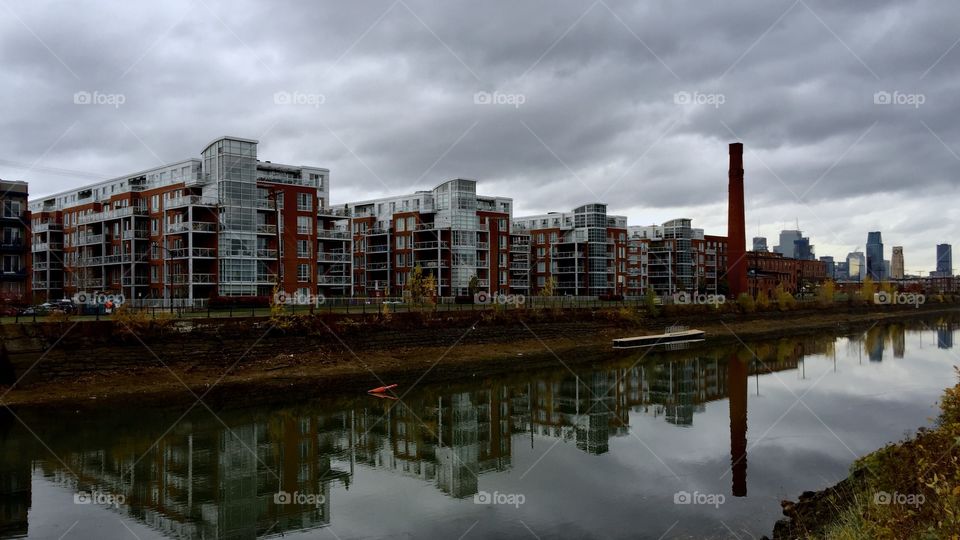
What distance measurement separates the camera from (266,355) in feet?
129

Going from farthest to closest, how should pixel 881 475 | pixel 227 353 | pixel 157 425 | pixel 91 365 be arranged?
pixel 227 353, pixel 91 365, pixel 157 425, pixel 881 475

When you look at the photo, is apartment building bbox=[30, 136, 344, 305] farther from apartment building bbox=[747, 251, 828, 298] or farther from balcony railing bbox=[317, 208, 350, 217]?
apartment building bbox=[747, 251, 828, 298]

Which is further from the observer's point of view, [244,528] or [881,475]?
[244,528]

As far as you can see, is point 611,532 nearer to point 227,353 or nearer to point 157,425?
point 157,425

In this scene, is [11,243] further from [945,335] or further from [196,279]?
[945,335]

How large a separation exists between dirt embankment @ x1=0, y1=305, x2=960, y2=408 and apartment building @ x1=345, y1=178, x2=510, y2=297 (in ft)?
70.3

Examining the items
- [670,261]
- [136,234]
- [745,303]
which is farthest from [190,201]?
[670,261]

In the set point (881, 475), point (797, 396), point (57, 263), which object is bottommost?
point (797, 396)

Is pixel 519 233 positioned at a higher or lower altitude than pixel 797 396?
higher

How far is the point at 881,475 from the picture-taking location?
13633 millimetres

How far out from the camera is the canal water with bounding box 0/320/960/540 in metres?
16.8

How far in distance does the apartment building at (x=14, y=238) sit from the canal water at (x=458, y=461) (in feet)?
134

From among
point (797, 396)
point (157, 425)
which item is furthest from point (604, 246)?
point (157, 425)

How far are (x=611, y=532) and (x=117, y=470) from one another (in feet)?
54.7
